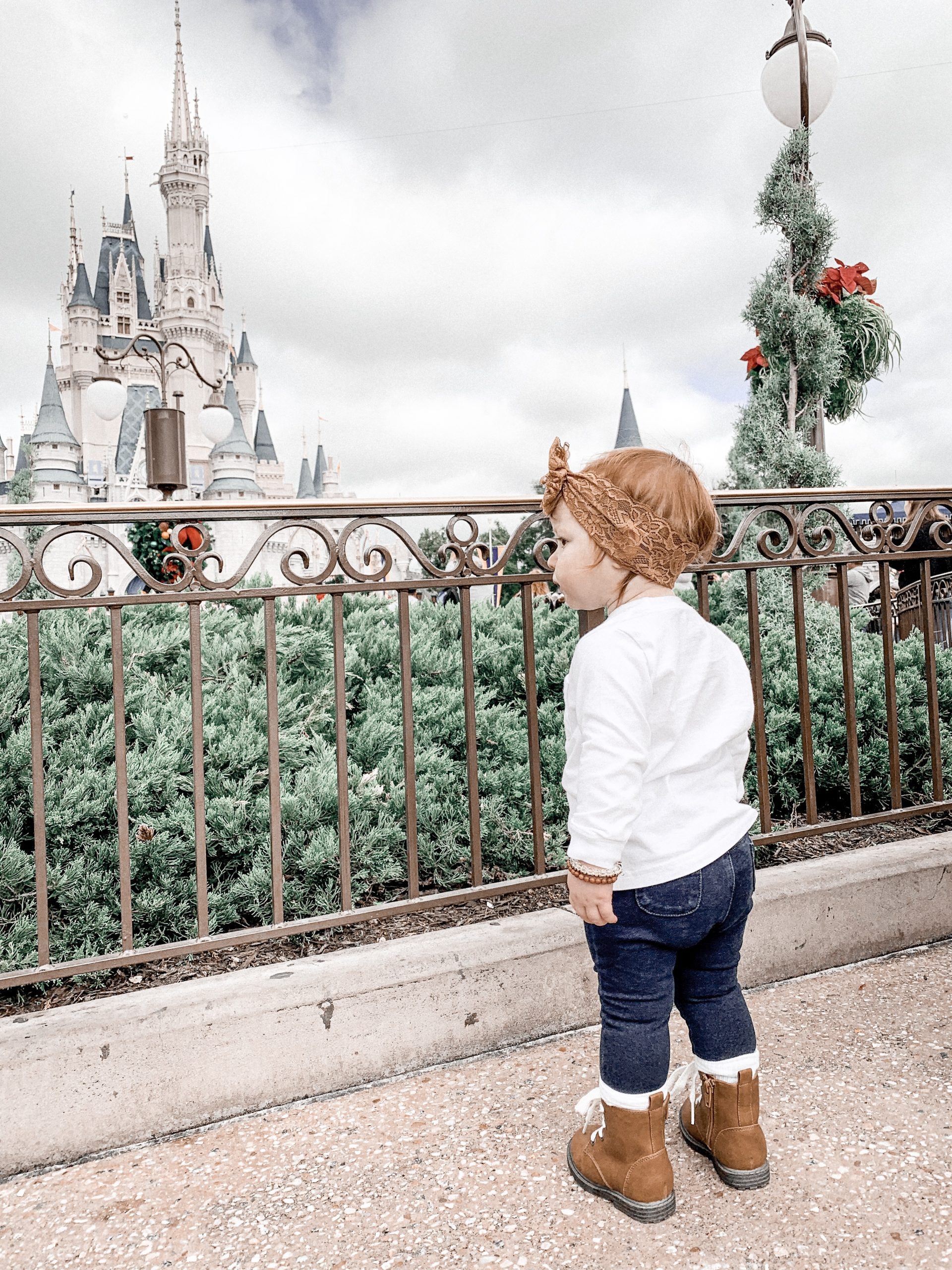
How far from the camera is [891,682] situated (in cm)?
267

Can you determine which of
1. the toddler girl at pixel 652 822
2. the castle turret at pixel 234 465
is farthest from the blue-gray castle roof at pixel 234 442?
the toddler girl at pixel 652 822

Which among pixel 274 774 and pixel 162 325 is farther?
pixel 162 325

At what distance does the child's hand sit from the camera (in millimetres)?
1379

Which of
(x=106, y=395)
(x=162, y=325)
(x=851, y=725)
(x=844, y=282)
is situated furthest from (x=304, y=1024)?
(x=162, y=325)

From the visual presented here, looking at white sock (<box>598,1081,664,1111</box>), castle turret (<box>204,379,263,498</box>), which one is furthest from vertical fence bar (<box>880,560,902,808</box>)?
castle turret (<box>204,379,263,498</box>)

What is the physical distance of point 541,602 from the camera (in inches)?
148

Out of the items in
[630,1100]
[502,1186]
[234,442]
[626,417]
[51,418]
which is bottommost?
[502,1186]

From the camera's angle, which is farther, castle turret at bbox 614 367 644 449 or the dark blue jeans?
castle turret at bbox 614 367 644 449

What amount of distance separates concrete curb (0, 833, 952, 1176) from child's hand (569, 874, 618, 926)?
27.3 inches

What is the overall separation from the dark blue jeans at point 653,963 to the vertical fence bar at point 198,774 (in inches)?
37.9

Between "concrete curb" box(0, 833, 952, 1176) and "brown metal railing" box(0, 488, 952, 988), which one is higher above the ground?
"brown metal railing" box(0, 488, 952, 988)

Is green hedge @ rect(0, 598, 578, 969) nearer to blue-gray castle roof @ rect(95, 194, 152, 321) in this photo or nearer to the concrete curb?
the concrete curb

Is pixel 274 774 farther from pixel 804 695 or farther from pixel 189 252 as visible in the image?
pixel 189 252

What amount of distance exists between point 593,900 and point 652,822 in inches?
6.9
